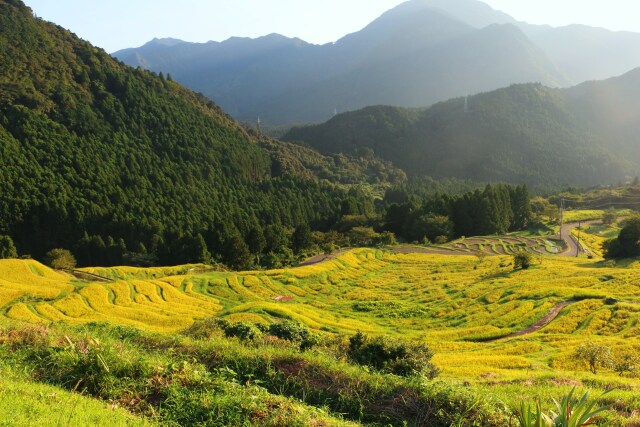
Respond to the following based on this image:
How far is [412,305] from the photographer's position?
40406 mm

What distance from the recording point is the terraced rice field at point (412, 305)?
2516 centimetres

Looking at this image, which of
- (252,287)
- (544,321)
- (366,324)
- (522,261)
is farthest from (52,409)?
(522,261)

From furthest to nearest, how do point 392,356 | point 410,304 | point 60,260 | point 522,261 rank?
point 60,260 < point 522,261 < point 410,304 < point 392,356

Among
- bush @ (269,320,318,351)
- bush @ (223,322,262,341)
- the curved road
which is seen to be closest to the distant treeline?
the curved road

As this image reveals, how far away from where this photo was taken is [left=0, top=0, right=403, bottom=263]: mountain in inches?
3984

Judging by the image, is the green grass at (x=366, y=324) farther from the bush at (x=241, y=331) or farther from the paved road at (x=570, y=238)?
the paved road at (x=570, y=238)

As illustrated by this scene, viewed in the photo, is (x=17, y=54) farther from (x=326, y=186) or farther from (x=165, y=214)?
(x=326, y=186)

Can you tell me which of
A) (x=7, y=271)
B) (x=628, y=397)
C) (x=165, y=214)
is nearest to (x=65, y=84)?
(x=165, y=214)

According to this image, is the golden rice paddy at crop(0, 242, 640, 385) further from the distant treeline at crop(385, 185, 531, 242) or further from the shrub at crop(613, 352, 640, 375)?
the distant treeline at crop(385, 185, 531, 242)

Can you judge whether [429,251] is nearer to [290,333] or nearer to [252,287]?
[252,287]

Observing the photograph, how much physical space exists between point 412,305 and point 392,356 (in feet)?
94.0

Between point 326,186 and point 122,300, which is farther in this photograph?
point 326,186

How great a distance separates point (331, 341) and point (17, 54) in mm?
178173

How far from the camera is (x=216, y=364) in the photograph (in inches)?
382
